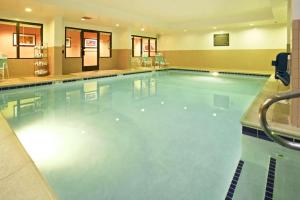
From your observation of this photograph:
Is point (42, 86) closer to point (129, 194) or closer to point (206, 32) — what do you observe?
point (129, 194)

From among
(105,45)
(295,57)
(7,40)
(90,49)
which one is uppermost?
(105,45)

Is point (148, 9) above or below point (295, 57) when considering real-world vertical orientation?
above

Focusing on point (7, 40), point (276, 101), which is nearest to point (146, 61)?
point (7, 40)

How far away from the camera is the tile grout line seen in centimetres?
177

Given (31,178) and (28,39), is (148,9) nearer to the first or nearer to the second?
(28,39)

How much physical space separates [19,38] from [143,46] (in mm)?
7412

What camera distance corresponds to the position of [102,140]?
2.95 metres

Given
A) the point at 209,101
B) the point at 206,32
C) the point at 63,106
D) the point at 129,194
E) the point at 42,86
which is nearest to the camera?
the point at 129,194

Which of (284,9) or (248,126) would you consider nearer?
(248,126)

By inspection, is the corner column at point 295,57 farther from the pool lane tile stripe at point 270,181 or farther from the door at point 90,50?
the door at point 90,50

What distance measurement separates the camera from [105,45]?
39.9ft

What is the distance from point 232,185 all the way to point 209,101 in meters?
3.63

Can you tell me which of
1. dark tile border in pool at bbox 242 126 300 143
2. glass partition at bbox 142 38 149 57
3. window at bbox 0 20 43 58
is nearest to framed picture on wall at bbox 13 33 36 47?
window at bbox 0 20 43 58

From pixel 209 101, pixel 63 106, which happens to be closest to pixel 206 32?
pixel 209 101
